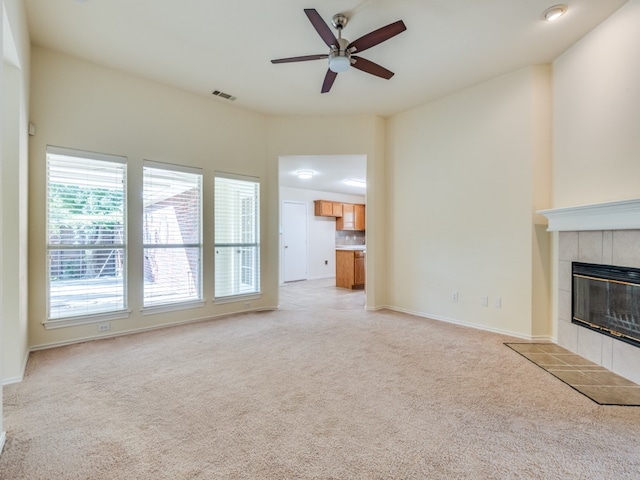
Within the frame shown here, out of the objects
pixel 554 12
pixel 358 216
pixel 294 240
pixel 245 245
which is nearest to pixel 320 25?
pixel 554 12

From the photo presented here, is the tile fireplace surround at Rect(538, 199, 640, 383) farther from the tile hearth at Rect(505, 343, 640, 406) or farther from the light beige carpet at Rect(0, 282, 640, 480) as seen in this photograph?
the light beige carpet at Rect(0, 282, 640, 480)

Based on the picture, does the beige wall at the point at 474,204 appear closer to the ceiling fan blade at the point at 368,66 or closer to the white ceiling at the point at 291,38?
the white ceiling at the point at 291,38

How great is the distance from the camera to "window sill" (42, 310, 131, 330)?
3.17 m

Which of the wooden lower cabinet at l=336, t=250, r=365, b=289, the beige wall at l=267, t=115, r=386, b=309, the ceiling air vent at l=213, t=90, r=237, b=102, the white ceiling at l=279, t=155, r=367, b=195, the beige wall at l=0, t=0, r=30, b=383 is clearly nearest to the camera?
the beige wall at l=0, t=0, r=30, b=383

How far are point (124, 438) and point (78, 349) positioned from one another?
1.92 m

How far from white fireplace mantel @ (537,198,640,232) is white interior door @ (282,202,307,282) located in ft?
19.4

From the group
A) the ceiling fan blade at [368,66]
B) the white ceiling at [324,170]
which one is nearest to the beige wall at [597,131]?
the ceiling fan blade at [368,66]

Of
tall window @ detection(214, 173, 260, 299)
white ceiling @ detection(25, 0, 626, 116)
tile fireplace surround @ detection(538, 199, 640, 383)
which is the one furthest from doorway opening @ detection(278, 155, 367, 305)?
tile fireplace surround @ detection(538, 199, 640, 383)

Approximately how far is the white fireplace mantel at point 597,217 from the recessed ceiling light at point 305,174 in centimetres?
414

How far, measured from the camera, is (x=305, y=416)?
1978 mm

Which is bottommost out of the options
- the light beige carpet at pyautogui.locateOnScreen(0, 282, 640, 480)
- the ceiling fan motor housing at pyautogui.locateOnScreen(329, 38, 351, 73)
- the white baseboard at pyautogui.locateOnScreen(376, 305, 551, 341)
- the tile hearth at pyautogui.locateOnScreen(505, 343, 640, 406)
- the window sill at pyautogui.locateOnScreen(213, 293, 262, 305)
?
the light beige carpet at pyautogui.locateOnScreen(0, 282, 640, 480)

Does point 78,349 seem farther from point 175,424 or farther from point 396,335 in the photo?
point 396,335

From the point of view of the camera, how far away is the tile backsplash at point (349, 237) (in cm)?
955

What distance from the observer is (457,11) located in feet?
8.49
